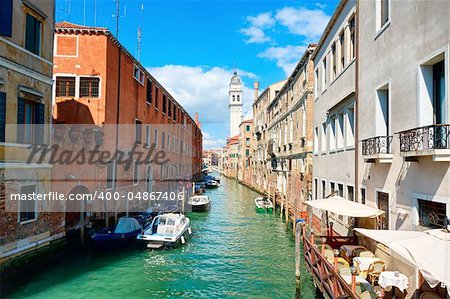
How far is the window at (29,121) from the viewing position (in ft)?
33.8

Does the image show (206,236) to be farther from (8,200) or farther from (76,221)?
(8,200)

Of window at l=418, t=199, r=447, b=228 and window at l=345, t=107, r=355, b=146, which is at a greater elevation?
window at l=345, t=107, r=355, b=146

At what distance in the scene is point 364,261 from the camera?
708cm

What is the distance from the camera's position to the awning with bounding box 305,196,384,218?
300 inches

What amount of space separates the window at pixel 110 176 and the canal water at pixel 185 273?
422 cm

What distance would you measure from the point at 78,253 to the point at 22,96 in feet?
18.1

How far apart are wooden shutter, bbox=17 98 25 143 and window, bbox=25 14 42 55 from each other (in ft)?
5.67

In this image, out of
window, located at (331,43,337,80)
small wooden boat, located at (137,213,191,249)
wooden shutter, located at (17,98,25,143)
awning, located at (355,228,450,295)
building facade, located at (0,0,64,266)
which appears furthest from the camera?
small wooden boat, located at (137,213,191,249)

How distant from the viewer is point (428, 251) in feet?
14.9

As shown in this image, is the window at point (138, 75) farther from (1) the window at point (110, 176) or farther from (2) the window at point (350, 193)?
(2) the window at point (350, 193)

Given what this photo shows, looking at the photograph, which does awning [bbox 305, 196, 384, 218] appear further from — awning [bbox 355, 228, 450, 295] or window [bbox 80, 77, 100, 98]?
window [bbox 80, 77, 100, 98]

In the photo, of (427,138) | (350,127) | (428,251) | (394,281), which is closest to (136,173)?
(350,127)

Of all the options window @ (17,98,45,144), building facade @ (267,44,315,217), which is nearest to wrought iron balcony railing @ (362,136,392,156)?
building facade @ (267,44,315,217)

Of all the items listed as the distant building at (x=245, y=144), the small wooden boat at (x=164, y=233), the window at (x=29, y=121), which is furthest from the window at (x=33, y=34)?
the distant building at (x=245, y=144)
